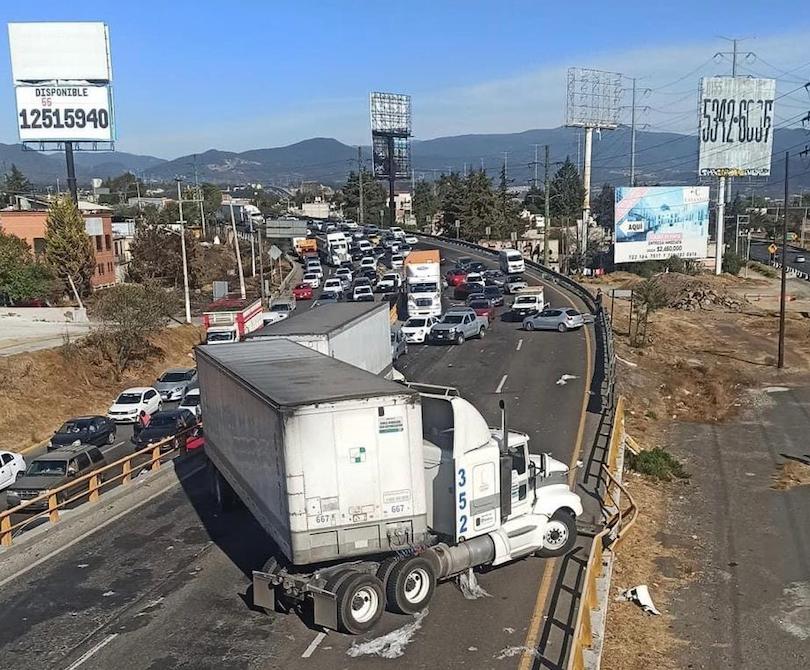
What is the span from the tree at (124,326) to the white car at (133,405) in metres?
9.23

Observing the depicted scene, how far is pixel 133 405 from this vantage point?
107 feet

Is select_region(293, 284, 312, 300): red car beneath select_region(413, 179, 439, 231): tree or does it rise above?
beneath

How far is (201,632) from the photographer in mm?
12461

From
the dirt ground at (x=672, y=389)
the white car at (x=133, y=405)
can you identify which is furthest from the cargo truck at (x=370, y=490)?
the white car at (x=133, y=405)

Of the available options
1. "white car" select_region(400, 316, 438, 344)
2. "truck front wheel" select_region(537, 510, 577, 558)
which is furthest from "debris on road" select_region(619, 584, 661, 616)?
"white car" select_region(400, 316, 438, 344)

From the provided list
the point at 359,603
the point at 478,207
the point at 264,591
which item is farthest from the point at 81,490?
the point at 478,207

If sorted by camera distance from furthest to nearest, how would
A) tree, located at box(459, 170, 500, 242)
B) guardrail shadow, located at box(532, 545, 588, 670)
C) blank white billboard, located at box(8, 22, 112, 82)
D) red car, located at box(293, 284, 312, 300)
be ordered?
tree, located at box(459, 170, 500, 242) < blank white billboard, located at box(8, 22, 112, 82) < red car, located at box(293, 284, 312, 300) < guardrail shadow, located at box(532, 545, 588, 670)

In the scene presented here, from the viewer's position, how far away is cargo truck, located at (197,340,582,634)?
1154 centimetres

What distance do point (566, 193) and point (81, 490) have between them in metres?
138

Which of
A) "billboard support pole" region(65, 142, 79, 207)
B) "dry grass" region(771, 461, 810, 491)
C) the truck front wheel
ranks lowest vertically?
"dry grass" region(771, 461, 810, 491)

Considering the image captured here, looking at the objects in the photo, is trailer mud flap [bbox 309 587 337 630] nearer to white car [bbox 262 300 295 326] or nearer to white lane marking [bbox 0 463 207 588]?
white lane marking [bbox 0 463 207 588]

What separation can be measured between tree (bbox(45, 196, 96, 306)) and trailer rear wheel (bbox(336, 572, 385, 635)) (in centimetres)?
5535

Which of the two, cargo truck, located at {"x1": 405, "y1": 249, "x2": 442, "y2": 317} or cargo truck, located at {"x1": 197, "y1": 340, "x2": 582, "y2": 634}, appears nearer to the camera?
cargo truck, located at {"x1": 197, "y1": 340, "x2": 582, "y2": 634}

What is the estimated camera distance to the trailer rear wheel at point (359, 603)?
11812 millimetres
